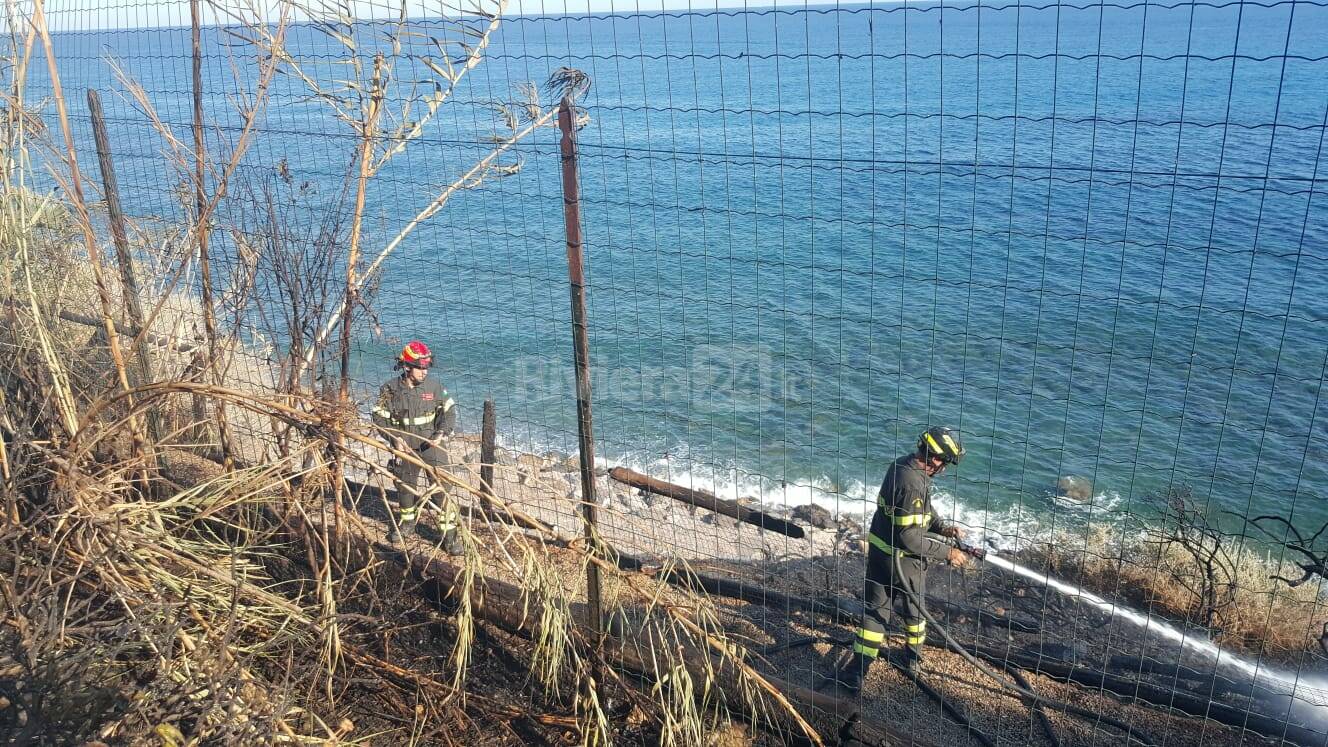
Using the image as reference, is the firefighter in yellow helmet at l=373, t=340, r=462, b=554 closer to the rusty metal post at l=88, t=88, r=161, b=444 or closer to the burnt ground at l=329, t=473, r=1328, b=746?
the burnt ground at l=329, t=473, r=1328, b=746

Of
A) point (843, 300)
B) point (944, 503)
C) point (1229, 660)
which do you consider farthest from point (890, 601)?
point (944, 503)

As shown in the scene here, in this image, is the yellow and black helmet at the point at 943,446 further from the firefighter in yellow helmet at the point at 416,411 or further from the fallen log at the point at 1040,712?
the firefighter in yellow helmet at the point at 416,411

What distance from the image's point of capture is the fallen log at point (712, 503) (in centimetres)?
570

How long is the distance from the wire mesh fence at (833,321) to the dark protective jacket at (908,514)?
0.47m

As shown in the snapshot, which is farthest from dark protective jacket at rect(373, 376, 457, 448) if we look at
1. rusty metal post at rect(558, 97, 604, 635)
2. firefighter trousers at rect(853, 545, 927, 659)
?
firefighter trousers at rect(853, 545, 927, 659)

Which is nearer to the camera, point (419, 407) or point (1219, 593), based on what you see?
point (1219, 593)

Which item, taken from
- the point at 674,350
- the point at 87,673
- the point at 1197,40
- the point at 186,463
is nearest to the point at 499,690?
the point at 87,673

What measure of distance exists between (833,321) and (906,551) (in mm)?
11960

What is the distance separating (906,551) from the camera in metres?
5.86

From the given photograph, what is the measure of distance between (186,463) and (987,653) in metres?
6.27

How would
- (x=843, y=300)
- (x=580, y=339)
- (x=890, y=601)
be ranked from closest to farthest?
(x=580, y=339)
(x=890, y=601)
(x=843, y=300)

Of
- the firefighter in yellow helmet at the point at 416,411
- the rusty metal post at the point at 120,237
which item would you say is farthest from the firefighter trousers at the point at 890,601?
the rusty metal post at the point at 120,237

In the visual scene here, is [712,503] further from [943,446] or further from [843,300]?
[843,300]

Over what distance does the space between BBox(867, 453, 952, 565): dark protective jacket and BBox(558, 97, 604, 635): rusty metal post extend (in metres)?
1.93
